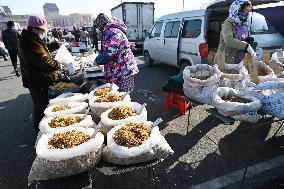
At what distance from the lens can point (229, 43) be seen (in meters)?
4.24

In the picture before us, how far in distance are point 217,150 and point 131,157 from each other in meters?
2.20

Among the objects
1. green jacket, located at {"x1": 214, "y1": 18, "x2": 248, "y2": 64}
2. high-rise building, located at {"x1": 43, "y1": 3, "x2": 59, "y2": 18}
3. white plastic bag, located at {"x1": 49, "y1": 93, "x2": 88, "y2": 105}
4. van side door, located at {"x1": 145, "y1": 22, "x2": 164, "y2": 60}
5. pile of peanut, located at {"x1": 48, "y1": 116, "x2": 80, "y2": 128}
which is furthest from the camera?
high-rise building, located at {"x1": 43, "y1": 3, "x2": 59, "y2": 18}

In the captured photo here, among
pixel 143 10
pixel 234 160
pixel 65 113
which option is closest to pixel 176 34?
pixel 234 160

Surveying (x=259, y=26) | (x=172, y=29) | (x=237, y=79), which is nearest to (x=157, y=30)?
(x=172, y=29)

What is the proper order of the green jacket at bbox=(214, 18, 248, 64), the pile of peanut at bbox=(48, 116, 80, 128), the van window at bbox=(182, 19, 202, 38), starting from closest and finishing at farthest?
the pile of peanut at bbox=(48, 116, 80, 128)
the green jacket at bbox=(214, 18, 248, 64)
the van window at bbox=(182, 19, 202, 38)

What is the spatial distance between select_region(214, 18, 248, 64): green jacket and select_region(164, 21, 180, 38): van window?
3.45 metres

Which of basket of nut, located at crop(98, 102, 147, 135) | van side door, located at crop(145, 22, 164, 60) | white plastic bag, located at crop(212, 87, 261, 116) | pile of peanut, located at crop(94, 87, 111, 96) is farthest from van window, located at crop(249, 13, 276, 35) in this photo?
basket of nut, located at crop(98, 102, 147, 135)

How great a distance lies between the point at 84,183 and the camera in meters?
2.20

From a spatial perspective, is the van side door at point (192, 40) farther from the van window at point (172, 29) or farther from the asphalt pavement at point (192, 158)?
the asphalt pavement at point (192, 158)

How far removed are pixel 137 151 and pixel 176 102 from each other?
3612 millimetres

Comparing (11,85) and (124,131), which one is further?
(11,85)

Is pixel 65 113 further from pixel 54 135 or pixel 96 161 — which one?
pixel 96 161

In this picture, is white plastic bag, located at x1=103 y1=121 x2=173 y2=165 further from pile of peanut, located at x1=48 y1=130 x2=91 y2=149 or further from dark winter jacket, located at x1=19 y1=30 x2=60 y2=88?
dark winter jacket, located at x1=19 y1=30 x2=60 y2=88

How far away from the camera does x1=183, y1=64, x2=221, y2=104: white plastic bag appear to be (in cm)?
356
